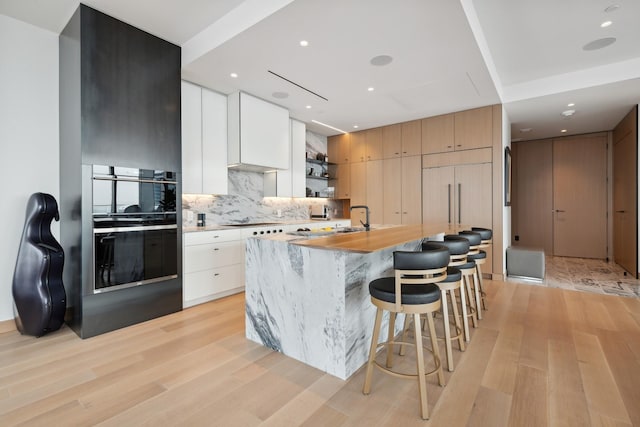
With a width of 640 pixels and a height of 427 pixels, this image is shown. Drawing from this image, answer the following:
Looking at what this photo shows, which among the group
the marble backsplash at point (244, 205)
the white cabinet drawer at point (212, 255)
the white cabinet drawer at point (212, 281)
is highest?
the marble backsplash at point (244, 205)

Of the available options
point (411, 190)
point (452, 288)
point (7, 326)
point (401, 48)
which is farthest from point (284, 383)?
point (411, 190)

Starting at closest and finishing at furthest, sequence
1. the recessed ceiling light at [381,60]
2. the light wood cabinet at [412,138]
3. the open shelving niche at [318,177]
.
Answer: the recessed ceiling light at [381,60], the light wood cabinet at [412,138], the open shelving niche at [318,177]

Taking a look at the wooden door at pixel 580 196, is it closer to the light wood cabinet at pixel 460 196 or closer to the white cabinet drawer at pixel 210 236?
the light wood cabinet at pixel 460 196

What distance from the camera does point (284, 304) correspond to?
2.39 meters

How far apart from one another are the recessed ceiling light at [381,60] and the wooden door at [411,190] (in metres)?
2.53

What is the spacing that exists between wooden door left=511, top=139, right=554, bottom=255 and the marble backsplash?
5277 millimetres

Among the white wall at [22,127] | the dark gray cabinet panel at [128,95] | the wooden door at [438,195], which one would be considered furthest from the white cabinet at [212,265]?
the wooden door at [438,195]

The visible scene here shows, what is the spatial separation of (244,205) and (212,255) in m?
1.38

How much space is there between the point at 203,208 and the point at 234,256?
93 cm

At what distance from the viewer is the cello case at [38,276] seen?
2.67 metres

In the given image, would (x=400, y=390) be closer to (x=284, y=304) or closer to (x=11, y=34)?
(x=284, y=304)

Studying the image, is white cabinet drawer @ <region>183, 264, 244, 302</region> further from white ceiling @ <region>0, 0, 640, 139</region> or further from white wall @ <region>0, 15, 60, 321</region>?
white ceiling @ <region>0, 0, 640, 139</region>

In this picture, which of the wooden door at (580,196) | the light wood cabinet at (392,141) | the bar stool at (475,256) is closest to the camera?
the bar stool at (475,256)

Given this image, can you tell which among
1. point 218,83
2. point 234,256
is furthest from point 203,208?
point 218,83
